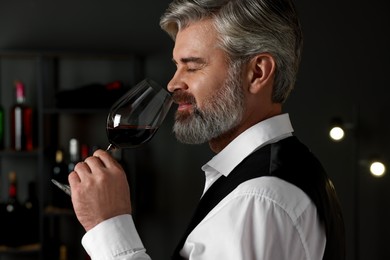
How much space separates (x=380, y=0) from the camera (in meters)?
4.35

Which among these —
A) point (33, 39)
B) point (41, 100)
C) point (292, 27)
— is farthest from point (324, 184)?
point (33, 39)

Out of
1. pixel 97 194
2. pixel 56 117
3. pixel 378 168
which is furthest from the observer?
pixel 56 117

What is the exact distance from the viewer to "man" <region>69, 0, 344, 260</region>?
1.04m

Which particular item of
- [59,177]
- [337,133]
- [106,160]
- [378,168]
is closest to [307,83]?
[337,133]

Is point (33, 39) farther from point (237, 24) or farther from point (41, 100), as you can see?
point (237, 24)

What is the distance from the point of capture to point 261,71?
131 centimetres

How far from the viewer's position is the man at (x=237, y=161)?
1039mm

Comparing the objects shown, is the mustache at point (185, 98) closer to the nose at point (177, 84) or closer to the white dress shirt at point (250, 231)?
the nose at point (177, 84)

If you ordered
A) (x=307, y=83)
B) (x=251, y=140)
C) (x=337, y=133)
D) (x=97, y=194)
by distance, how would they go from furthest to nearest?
(x=307, y=83) < (x=337, y=133) < (x=251, y=140) < (x=97, y=194)

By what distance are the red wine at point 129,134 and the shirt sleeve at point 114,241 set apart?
24 centimetres

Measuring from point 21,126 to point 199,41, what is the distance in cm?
281

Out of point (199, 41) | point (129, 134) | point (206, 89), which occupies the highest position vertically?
point (199, 41)

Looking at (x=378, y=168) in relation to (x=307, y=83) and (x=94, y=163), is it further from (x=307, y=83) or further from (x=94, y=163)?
(x=94, y=163)

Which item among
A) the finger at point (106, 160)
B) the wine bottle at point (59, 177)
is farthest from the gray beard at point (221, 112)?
the wine bottle at point (59, 177)
